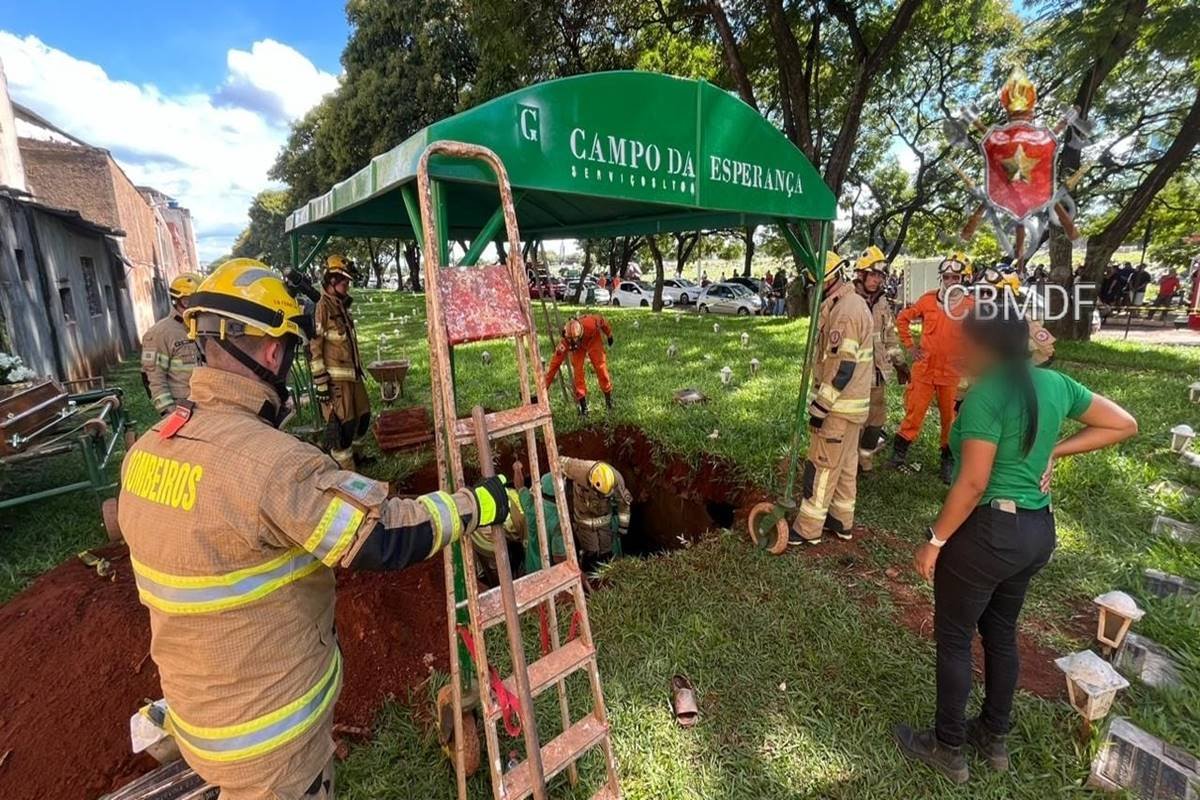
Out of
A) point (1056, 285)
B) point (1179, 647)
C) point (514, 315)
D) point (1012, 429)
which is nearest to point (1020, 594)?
point (1012, 429)

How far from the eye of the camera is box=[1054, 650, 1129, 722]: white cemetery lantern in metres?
2.25

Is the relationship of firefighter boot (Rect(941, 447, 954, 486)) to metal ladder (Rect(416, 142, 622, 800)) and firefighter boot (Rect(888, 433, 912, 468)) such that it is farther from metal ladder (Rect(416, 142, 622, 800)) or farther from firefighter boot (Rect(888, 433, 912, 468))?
metal ladder (Rect(416, 142, 622, 800))

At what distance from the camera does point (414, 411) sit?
20.2 feet

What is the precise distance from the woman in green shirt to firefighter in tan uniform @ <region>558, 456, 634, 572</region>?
8.59 ft

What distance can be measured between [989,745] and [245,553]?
294 cm

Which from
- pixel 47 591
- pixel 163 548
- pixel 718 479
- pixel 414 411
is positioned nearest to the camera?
pixel 163 548

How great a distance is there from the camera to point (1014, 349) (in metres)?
1.89

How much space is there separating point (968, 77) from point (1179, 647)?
20.0 metres

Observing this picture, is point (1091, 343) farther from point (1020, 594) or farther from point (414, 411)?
point (414, 411)

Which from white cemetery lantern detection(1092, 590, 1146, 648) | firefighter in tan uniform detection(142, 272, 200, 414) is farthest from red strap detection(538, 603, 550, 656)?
firefighter in tan uniform detection(142, 272, 200, 414)

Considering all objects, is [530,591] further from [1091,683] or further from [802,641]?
[1091,683]

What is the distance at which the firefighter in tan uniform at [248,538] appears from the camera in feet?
4.54

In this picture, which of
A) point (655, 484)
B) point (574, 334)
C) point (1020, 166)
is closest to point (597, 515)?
point (655, 484)

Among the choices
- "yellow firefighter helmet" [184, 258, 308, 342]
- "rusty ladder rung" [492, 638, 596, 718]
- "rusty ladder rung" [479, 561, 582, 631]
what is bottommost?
"rusty ladder rung" [492, 638, 596, 718]
